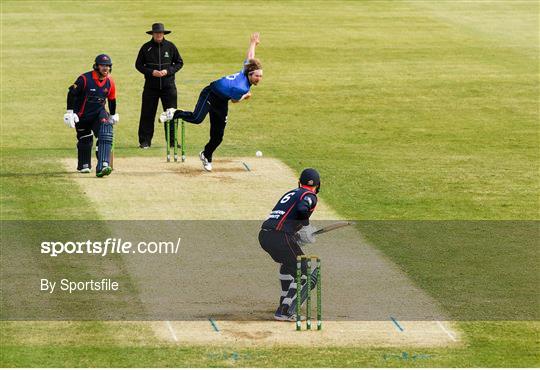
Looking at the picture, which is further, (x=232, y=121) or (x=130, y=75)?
(x=130, y=75)

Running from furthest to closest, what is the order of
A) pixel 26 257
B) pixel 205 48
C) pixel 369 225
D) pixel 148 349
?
1. pixel 205 48
2. pixel 369 225
3. pixel 26 257
4. pixel 148 349

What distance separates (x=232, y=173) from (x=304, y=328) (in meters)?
9.84

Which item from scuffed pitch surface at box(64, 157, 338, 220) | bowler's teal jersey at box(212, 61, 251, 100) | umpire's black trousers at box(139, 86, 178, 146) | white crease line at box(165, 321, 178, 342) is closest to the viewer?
white crease line at box(165, 321, 178, 342)

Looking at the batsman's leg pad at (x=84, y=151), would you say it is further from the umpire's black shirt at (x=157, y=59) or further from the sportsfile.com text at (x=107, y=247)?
the sportsfile.com text at (x=107, y=247)

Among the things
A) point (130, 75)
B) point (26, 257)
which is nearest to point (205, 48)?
point (130, 75)

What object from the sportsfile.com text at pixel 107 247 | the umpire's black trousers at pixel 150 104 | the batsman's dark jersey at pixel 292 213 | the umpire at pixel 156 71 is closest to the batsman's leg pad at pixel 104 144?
the umpire at pixel 156 71

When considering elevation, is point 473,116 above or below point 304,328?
below

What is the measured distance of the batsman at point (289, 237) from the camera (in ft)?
53.0

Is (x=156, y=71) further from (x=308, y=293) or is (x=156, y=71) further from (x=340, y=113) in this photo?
(x=308, y=293)

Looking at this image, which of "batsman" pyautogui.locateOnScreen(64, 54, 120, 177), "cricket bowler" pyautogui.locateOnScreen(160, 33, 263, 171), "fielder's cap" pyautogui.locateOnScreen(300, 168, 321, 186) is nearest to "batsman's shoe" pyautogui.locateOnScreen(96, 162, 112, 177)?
"batsman" pyautogui.locateOnScreen(64, 54, 120, 177)

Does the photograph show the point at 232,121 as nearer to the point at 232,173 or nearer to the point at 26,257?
the point at 232,173

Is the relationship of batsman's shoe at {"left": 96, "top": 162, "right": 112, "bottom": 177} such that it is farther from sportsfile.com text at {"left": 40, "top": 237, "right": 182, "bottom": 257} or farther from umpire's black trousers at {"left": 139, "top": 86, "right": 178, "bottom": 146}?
sportsfile.com text at {"left": 40, "top": 237, "right": 182, "bottom": 257}

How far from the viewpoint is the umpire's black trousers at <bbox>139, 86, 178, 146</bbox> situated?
28000 mm

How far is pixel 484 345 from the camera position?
15391 millimetres
